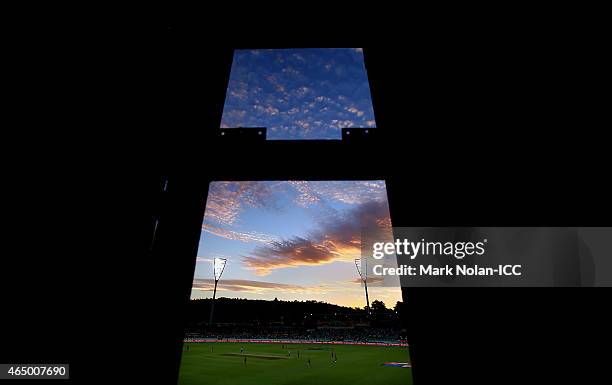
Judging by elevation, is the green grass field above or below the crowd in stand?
below

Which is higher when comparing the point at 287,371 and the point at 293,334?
the point at 293,334

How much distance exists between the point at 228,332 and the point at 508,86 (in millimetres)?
52782

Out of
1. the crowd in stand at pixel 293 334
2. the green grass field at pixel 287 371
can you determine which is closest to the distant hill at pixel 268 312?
the crowd in stand at pixel 293 334

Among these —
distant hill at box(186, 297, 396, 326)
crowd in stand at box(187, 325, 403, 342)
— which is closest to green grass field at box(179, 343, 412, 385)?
crowd in stand at box(187, 325, 403, 342)

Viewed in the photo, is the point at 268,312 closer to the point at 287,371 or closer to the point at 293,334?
the point at 293,334

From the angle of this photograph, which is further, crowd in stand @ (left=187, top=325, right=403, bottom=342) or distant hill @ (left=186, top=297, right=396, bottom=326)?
distant hill @ (left=186, top=297, right=396, bottom=326)

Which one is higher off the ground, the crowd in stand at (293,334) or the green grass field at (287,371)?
the crowd in stand at (293,334)

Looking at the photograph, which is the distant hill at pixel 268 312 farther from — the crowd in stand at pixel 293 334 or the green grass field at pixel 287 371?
the green grass field at pixel 287 371

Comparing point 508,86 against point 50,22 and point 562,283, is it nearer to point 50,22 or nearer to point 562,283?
point 562,283

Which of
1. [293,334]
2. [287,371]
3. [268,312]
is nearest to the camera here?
[287,371]

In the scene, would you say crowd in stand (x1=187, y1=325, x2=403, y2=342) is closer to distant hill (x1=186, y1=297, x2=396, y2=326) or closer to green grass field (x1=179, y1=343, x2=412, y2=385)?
distant hill (x1=186, y1=297, x2=396, y2=326)

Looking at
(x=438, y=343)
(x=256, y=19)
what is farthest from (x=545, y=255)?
(x=256, y=19)

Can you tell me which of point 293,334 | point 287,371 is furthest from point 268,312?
point 287,371

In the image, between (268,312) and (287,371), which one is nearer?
(287,371)
